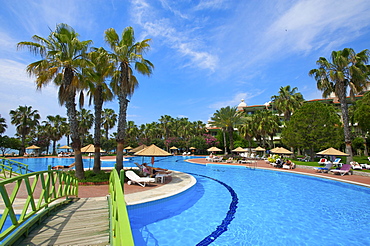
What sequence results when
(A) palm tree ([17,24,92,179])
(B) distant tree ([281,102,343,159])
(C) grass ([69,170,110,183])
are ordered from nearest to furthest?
1. (A) palm tree ([17,24,92,179])
2. (C) grass ([69,170,110,183])
3. (B) distant tree ([281,102,343,159])

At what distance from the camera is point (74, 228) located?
14.0 ft

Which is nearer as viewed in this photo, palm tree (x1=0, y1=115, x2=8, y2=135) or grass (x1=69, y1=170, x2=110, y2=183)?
grass (x1=69, y1=170, x2=110, y2=183)

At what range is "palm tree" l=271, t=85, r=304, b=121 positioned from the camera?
33.9 metres

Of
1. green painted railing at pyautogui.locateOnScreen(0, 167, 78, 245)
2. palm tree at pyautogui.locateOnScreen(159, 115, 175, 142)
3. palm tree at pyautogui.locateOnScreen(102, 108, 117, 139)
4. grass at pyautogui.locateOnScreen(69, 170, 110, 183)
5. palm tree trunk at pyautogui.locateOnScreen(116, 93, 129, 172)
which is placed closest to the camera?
green painted railing at pyautogui.locateOnScreen(0, 167, 78, 245)

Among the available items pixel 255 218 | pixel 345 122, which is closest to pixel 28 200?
pixel 255 218

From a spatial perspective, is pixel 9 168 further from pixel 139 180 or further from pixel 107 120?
pixel 107 120

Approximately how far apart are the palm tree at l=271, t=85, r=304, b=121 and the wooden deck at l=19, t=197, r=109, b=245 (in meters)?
35.1

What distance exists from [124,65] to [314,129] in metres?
23.8

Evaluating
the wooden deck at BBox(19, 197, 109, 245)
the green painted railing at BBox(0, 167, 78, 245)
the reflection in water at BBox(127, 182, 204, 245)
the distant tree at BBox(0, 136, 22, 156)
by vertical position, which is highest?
the distant tree at BBox(0, 136, 22, 156)

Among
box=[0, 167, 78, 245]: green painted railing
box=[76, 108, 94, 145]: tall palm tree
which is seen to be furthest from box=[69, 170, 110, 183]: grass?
box=[76, 108, 94, 145]: tall palm tree

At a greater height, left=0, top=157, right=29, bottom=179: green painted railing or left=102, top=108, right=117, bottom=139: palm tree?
left=102, top=108, right=117, bottom=139: palm tree

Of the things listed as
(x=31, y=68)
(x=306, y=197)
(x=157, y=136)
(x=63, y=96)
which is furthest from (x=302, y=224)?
(x=157, y=136)

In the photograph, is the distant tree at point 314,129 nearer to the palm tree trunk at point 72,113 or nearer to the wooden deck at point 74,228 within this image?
the palm tree trunk at point 72,113

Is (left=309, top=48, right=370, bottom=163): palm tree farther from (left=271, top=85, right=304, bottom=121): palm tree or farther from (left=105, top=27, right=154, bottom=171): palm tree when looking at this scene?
(left=105, top=27, right=154, bottom=171): palm tree
